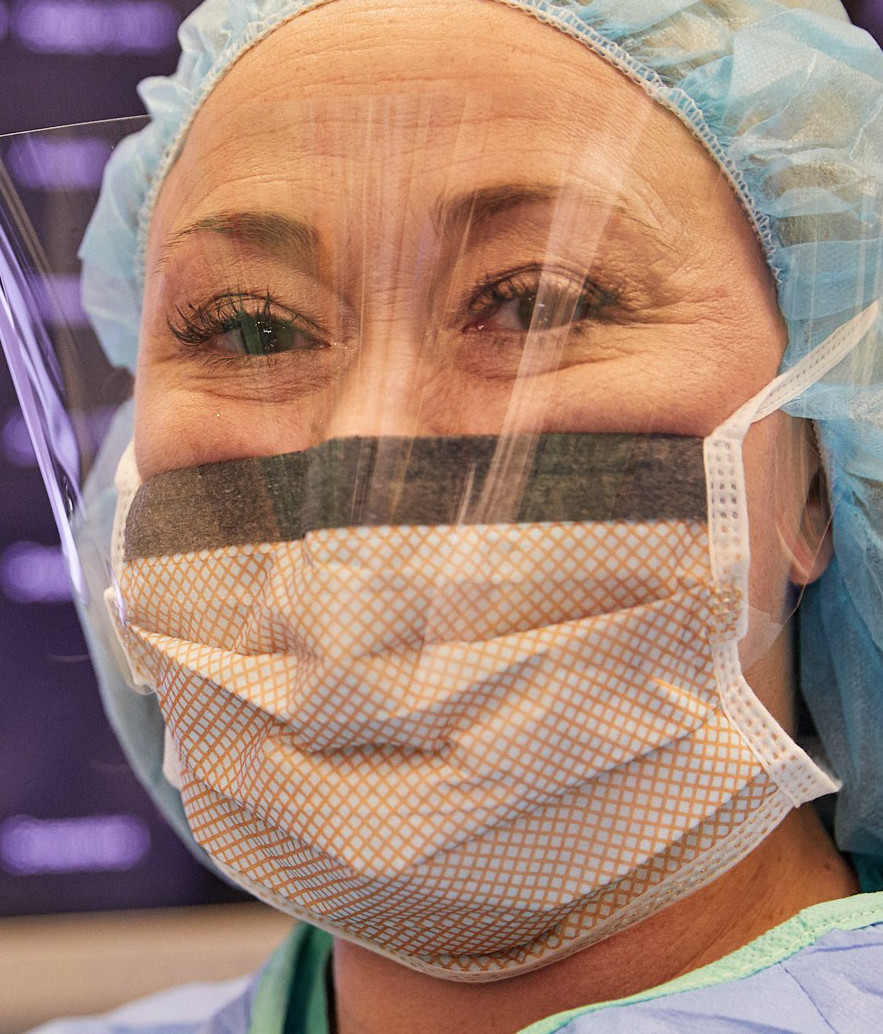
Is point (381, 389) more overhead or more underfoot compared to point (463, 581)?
more overhead

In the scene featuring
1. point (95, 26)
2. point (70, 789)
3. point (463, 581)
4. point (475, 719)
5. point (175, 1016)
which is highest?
point (95, 26)

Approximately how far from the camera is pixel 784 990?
97 centimetres

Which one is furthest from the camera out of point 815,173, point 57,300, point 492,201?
point 57,300

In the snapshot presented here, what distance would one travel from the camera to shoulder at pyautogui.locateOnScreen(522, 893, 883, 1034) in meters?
0.94

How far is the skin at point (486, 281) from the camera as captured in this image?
960mm

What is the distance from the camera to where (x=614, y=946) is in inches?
42.3

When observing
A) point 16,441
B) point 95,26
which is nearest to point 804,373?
point 16,441

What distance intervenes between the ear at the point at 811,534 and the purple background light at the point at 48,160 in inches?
31.8

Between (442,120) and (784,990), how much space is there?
803 mm

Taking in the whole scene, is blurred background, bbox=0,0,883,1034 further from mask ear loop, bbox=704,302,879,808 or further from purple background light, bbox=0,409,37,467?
mask ear loop, bbox=704,302,879,808

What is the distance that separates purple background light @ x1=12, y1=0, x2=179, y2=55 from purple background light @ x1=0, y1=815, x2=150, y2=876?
54.2 inches

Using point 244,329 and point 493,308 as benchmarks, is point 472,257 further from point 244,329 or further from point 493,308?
point 244,329

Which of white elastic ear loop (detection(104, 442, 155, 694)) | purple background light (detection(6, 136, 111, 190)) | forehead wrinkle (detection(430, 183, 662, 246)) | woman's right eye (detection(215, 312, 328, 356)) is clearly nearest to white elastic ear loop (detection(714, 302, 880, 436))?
forehead wrinkle (detection(430, 183, 662, 246))

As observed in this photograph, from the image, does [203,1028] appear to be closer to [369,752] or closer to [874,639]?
[369,752]
